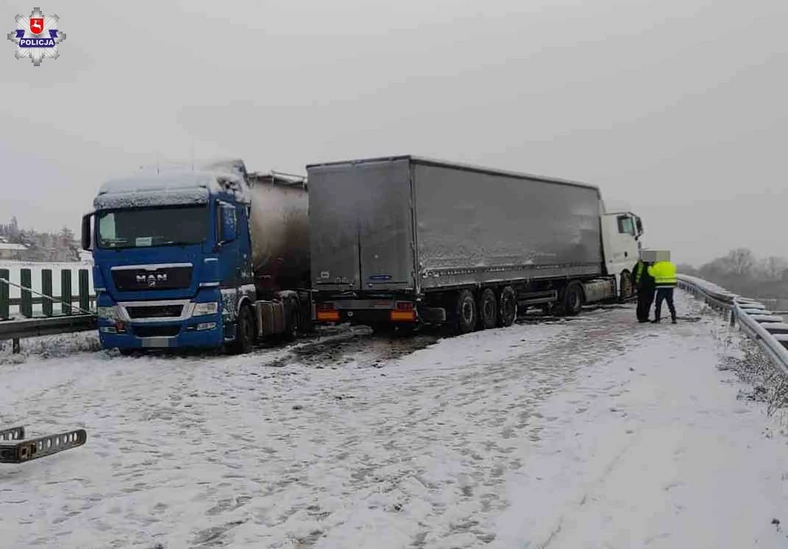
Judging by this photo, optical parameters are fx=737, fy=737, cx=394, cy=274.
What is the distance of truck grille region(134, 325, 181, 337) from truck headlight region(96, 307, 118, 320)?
17.5 inches

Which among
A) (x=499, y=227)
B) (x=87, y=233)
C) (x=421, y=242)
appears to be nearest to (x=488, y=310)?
(x=499, y=227)

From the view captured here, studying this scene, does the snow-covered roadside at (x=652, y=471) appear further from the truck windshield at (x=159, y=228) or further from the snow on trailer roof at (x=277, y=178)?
the snow on trailer roof at (x=277, y=178)

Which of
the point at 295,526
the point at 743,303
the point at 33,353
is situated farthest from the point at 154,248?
the point at 743,303

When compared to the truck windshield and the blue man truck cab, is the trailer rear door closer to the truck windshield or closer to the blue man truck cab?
the blue man truck cab

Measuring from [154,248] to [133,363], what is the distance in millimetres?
2018

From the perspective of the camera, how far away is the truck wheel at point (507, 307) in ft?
58.7

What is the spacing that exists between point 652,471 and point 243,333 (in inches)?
365

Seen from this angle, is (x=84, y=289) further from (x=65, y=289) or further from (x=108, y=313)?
(x=108, y=313)

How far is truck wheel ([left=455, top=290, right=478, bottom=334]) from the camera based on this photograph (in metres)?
16.0

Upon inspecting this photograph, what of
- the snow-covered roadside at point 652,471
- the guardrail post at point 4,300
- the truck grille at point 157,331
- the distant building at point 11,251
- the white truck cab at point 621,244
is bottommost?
the snow-covered roadside at point 652,471

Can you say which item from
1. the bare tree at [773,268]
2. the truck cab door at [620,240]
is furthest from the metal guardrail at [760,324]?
the bare tree at [773,268]

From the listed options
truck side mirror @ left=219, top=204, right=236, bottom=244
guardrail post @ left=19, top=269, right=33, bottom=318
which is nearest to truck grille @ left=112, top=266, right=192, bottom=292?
truck side mirror @ left=219, top=204, right=236, bottom=244

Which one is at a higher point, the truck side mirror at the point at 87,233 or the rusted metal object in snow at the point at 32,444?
the truck side mirror at the point at 87,233

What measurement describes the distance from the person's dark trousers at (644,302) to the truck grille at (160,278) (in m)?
A: 10.9
